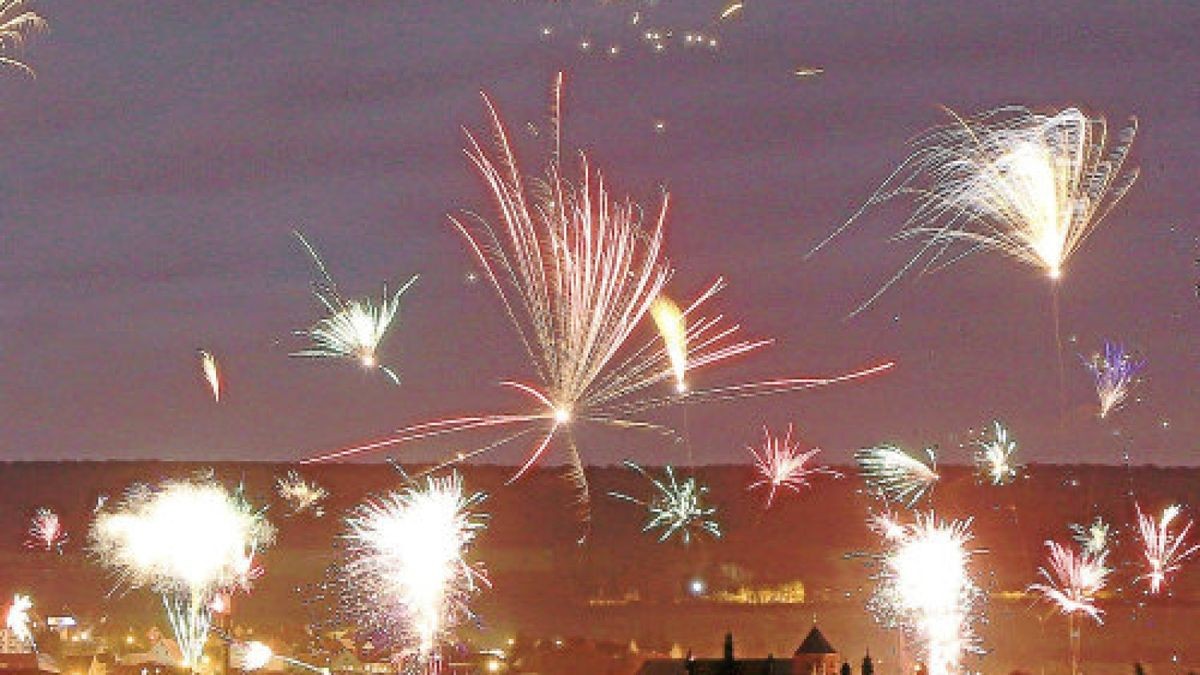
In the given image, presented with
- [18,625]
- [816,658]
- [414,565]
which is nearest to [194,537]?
[414,565]

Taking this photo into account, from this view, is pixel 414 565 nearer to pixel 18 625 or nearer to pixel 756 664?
pixel 756 664

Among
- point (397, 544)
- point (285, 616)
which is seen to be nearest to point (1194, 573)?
point (285, 616)

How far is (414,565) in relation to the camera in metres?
53.0

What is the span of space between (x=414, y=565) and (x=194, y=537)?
13.5 m

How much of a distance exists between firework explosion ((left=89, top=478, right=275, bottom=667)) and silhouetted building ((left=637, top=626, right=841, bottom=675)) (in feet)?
58.5

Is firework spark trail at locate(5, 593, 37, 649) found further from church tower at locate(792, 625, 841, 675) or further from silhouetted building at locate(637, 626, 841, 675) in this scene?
church tower at locate(792, 625, 841, 675)

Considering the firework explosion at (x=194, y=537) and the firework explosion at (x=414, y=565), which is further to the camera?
the firework explosion at (x=194, y=537)

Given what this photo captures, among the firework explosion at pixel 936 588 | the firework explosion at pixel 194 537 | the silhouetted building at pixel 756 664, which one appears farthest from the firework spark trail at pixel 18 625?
the firework explosion at pixel 936 588

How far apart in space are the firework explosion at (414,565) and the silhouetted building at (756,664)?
1262cm

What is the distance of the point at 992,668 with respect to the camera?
10919 centimetres

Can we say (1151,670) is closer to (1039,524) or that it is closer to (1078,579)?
(1078,579)

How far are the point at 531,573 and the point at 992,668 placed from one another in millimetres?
84915

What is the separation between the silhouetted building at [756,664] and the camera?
6431 cm

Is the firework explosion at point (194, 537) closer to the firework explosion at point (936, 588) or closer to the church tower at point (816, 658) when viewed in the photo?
the church tower at point (816, 658)
